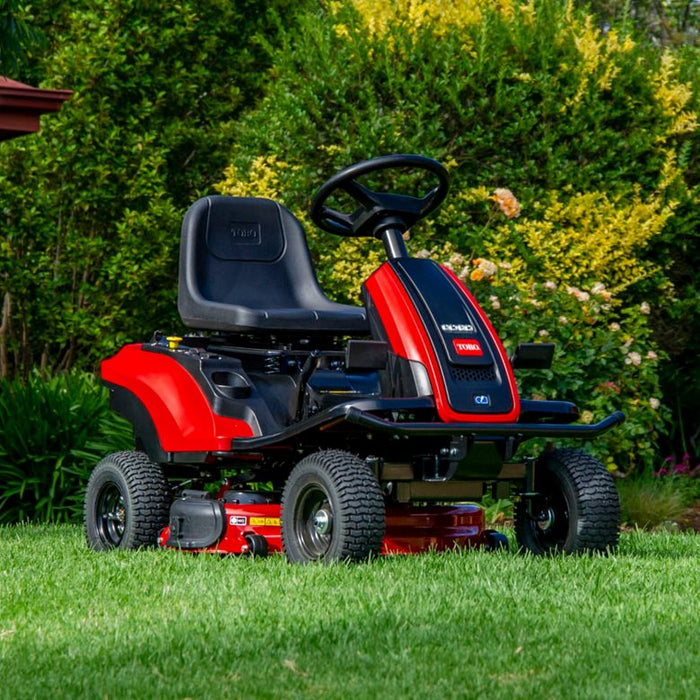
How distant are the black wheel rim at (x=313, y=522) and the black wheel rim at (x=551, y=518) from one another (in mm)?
1012

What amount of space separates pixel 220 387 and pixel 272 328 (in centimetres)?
33

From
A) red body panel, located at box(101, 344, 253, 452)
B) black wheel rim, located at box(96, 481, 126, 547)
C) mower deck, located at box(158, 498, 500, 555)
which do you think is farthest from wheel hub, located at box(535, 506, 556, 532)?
black wheel rim, located at box(96, 481, 126, 547)

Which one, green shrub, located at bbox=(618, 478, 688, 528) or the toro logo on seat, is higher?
the toro logo on seat

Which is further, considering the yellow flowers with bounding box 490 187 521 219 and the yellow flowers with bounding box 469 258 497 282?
the yellow flowers with bounding box 490 187 521 219

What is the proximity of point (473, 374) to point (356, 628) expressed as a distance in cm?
160

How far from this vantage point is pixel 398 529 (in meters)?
6.04

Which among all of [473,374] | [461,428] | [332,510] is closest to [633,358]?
[473,374]

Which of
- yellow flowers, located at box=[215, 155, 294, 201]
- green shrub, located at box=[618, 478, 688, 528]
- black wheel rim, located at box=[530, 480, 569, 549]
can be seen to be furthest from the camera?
yellow flowers, located at box=[215, 155, 294, 201]

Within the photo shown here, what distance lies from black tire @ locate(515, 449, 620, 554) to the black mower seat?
3.47 feet

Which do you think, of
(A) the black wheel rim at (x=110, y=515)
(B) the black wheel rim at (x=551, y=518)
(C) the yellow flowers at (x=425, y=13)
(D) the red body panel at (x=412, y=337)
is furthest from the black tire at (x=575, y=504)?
(C) the yellow flowers at (x=425, y=13)

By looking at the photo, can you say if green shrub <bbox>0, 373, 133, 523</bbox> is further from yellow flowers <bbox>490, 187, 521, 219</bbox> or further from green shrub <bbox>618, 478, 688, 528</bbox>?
green shrub <bbox>618, 478, 688, 528</bbox>

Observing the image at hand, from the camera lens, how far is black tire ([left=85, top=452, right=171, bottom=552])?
21.1 ft

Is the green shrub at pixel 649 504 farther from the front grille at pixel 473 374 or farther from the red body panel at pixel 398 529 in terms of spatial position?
the front grille at pixel 473 374

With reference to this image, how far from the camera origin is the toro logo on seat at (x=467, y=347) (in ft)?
18.3
